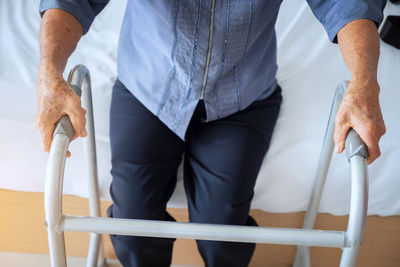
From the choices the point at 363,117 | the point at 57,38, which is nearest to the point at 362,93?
the point at 363,117

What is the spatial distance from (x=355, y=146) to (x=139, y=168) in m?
0.48

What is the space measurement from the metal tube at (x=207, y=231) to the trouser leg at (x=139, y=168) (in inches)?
10.1

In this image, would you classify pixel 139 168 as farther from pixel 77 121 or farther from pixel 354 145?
pixel 354 145

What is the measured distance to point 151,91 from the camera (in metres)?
0.96

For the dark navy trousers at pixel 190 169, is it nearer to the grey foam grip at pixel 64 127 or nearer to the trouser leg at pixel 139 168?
the trouser leg at pixel 139 168

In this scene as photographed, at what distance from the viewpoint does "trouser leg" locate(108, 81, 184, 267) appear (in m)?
0.93

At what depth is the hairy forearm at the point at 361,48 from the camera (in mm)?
739

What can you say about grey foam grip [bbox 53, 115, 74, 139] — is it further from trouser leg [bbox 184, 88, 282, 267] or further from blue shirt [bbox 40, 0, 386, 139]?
trouser leg [bbox 184, 88, 282, 267]

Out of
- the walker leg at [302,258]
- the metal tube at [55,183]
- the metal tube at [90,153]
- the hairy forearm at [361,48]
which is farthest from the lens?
the walker leg at [302,258]

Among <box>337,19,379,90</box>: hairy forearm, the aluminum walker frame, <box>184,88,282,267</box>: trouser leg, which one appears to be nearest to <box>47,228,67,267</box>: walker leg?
the aluminum walker frame

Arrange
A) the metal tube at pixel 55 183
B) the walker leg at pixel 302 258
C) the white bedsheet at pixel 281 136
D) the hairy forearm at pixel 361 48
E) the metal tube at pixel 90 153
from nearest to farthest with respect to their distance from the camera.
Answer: the metal tube at pixel 55 183 → the hairy forearm at pixel 361 48 → the metal tube at pixel 90 153 → the white bedsheet at pixel 281 136 → the walker leg at pixel 302 258

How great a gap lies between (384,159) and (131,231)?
29.6 inches

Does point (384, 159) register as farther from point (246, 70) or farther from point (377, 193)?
point (246, 70)

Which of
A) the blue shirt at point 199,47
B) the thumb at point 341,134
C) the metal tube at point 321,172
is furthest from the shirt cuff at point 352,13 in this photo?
the thumb at point 341,134
